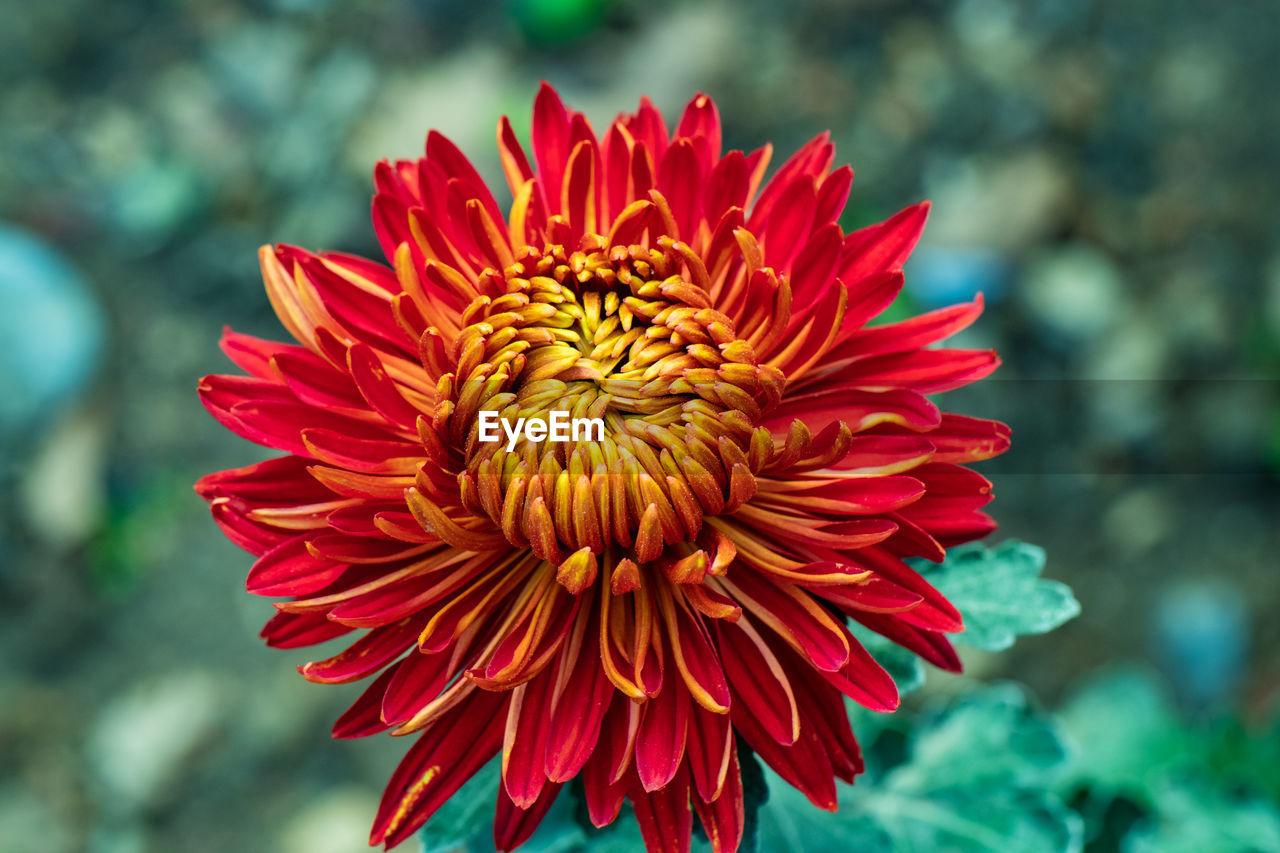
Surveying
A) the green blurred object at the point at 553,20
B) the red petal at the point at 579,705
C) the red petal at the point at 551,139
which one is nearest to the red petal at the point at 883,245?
the red petal at the point at 551,139

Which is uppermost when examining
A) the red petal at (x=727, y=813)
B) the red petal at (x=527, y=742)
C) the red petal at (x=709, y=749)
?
the red petal at (x=527, y=742)

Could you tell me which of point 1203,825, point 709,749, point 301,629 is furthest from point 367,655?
point 1203,825

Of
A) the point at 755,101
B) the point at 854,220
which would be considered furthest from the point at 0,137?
the point at 854,220

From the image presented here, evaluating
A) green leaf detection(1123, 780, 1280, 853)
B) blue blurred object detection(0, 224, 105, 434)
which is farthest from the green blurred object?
green leaf detection(1123, 780, 1280, 853)

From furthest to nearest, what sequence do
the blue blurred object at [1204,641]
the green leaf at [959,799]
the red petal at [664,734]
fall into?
the blue blurred object at [1204,641] → the green leaf at [959,799] → the red petal at [664,734]

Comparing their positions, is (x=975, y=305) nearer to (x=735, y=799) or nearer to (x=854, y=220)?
(x=735, y=799)

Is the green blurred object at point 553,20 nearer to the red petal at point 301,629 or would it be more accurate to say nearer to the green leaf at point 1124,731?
the green leaf at point 1124,731

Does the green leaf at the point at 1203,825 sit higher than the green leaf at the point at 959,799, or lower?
lower
